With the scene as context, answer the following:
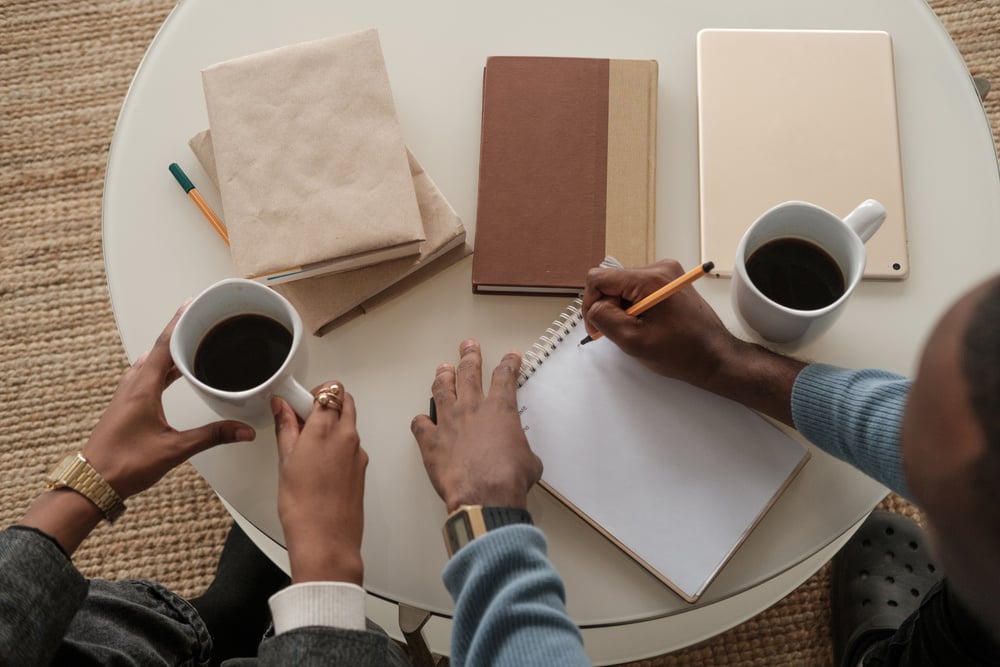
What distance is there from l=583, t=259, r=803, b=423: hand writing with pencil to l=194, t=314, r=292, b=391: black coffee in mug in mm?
267

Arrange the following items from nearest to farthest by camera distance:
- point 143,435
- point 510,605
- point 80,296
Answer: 1. point 510,605
2. point 143,435
3. point 80,296

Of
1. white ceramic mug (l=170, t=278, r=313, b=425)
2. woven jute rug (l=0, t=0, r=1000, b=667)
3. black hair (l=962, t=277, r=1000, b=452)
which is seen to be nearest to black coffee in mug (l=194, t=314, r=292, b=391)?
white ceramic mug (l=170, t=278, r=313, b=425)

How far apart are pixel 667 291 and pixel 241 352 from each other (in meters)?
0.36

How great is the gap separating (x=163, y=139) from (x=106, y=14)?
33.6 inches

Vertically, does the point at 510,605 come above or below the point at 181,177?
below

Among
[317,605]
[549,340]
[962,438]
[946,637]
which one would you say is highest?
[962,438]

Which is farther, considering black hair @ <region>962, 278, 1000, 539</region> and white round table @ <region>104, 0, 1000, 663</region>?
white round table @ <region>104, 0, 1000, 663</region>

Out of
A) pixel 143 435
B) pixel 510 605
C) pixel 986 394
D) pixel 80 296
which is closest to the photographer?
pixel 986 394

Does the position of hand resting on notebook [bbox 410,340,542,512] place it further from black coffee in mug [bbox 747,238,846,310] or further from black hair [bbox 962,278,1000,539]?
black hair [bbox 962,278,1000,539]

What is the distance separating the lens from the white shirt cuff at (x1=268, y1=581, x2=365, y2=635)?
2.07 feet

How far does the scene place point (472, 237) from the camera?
2.53 feet

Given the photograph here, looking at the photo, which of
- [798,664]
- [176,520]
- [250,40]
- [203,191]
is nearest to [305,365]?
[203,191]

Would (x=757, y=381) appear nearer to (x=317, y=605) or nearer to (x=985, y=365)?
(x=985, y=365)

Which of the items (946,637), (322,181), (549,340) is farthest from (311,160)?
(946,637)
